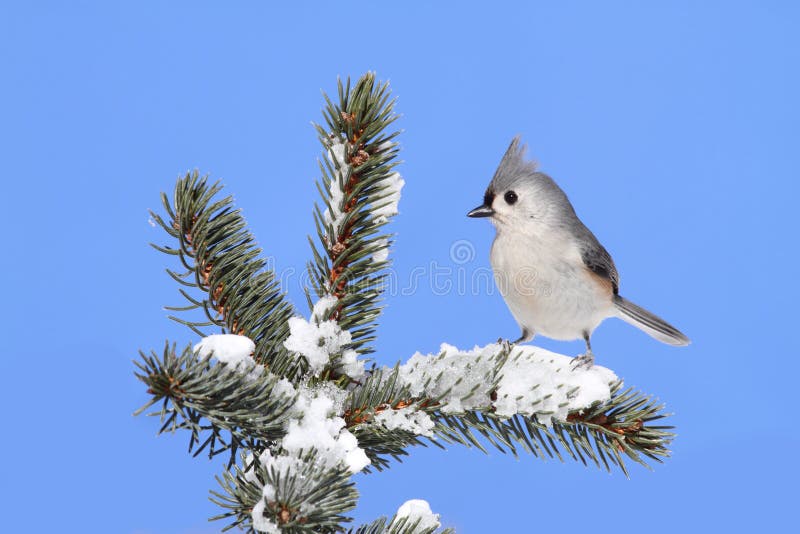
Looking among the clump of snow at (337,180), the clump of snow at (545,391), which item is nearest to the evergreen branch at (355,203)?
the clump of snow at (337,180)

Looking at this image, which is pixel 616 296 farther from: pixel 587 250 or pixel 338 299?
pixel 338 299

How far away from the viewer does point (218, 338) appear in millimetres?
1840

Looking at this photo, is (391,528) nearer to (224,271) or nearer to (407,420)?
(407,420)

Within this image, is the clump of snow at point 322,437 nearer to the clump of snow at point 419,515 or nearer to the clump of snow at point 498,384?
the clump of snow at point 498,384

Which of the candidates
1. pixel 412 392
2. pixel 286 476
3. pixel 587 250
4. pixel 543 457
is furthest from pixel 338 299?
pixel 587 250

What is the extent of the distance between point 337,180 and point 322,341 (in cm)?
47

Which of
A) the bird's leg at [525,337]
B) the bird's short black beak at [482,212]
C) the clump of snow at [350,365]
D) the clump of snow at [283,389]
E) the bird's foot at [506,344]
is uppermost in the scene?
the bird's short black beak at [482,212]

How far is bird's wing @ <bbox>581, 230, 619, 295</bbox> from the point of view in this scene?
3732mm

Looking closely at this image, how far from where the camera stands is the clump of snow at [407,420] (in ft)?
6.64

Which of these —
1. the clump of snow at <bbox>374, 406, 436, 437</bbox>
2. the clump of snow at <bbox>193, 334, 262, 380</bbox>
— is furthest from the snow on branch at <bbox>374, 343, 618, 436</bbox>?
the clump of snow at <bbox>193, 334, 262, 380</bbox>

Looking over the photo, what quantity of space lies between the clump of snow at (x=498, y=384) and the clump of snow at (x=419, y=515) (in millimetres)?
323

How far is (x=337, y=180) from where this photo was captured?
216cm

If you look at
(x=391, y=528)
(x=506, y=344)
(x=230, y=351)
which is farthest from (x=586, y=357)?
(x=230, y=351)

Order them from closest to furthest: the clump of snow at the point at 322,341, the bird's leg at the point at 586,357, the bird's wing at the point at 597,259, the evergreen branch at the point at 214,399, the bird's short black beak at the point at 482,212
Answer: the evergreen branch at the point at 214,399, the clump of snow at the point at 322,341, the bird's leg at the point at 586,357, the bird's wing at the point at 597,259, the bird's short black beak at the point at 482,212
